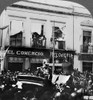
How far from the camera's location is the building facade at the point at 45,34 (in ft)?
5.03

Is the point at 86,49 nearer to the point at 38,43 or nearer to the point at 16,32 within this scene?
the point at 38,43

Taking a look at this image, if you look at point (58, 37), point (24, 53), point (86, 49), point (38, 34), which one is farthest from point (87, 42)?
point (24, 53)

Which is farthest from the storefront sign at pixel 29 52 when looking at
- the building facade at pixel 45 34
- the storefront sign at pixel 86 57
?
the storefront sign at pixel 86 57

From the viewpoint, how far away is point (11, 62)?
60.1 inches

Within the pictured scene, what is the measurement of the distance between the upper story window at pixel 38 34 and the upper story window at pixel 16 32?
0.27 feet

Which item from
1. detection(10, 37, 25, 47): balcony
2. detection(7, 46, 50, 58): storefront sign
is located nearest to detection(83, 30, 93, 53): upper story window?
detection(7, 46, 50, 58): storefront sign

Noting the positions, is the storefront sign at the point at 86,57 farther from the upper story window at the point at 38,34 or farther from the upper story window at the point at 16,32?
the upper story window at the point at 16,32

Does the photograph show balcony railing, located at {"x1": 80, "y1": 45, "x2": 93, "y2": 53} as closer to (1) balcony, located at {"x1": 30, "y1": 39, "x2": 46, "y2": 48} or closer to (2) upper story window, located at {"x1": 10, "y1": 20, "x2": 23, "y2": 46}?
(1) balcony, located at {"x1": 30, "y1": 39, "x2": 46, "y2": 48}

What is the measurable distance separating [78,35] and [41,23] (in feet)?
0.86

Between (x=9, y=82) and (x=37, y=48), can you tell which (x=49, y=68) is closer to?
(x=37, y=48)

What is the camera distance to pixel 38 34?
162 cm

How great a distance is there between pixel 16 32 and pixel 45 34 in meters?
0.19

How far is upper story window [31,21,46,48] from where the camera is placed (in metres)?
1.59

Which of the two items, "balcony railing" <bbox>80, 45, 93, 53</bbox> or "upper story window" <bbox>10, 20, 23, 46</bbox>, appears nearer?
"upper story window" <bbox>10, 20, 23, 46</bbox>
